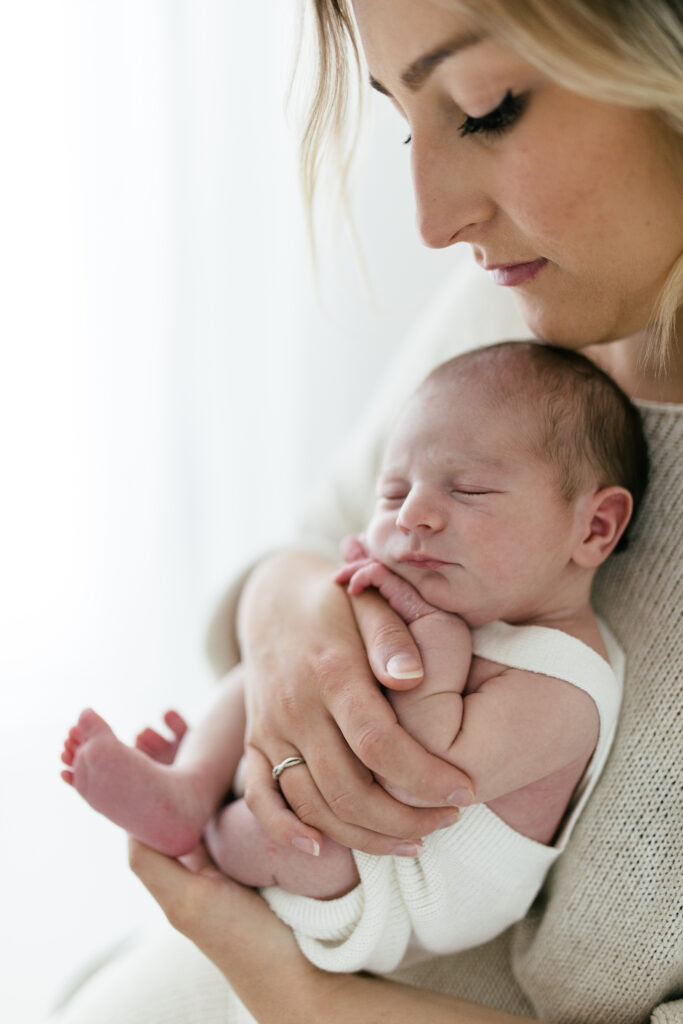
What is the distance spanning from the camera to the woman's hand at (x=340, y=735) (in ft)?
3.28

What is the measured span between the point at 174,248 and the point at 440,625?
4.96 feet

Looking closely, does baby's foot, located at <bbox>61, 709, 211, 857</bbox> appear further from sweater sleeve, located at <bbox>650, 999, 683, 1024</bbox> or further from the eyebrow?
the eyebrow

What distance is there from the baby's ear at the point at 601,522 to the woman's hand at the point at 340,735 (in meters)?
0.23

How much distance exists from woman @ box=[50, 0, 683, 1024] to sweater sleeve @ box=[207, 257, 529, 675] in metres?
0.25

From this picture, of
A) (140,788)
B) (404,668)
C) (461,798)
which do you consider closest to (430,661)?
(404,668)

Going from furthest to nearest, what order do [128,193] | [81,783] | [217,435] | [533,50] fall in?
[217,435]
[128,193]
[81,783]
[533,50]

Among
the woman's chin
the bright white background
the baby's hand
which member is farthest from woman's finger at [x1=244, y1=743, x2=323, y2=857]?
the bright white background

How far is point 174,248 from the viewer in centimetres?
229

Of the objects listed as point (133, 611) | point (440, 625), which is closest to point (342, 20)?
point (440, 625)

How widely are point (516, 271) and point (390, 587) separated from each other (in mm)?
393

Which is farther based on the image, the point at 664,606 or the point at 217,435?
the point at 217,435

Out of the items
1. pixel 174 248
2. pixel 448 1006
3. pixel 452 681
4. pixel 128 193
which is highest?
pixel 128 193

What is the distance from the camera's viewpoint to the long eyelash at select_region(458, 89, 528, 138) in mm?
903

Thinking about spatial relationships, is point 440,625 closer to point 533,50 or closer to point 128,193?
point 533,50
